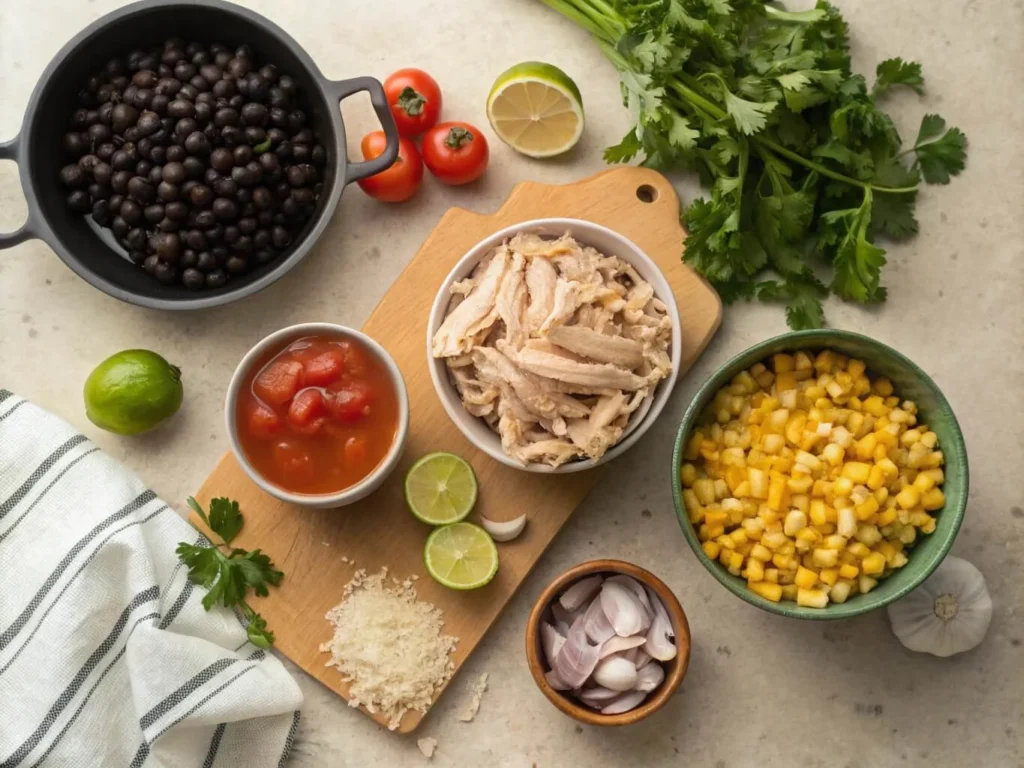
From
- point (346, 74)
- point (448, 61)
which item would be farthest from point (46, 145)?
point (448, 61)

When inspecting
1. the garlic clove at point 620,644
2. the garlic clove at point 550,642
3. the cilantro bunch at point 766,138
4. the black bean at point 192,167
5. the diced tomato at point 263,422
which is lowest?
the garlic clove at point 550,642

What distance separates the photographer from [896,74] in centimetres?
277

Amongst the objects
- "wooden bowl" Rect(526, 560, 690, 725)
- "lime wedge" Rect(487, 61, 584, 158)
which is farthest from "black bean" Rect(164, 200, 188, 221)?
"wooden bowl" Rect(526, 560, 690, 725)

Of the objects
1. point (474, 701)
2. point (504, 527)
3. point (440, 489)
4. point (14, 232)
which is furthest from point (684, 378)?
point (14, 232)

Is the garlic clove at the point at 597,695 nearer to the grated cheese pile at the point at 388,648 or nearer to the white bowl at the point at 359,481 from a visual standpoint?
the grated cheese pile at the point at 388,648

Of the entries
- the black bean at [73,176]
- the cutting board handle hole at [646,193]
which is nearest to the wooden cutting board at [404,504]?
the cutting board handle hole at [646,193]

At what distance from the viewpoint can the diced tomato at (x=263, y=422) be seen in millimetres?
2453

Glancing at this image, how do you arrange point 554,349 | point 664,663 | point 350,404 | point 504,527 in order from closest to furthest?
point 554,349 < point 350,404 < point 664,663 < point 504,527

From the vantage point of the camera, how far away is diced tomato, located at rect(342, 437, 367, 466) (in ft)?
8.07

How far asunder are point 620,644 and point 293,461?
100cm

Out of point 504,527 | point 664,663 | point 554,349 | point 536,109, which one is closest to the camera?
point 554,349

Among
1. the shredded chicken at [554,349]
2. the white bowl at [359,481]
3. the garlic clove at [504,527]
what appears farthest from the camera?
the garlic clove at [504,527]

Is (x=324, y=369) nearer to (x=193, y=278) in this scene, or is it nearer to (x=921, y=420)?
(x=193, y=278)

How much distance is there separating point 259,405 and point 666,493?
1.22 meters
